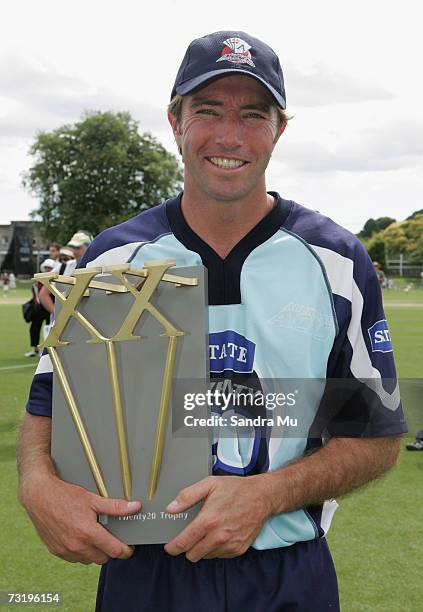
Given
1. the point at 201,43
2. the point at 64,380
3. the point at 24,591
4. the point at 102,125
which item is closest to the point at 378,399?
the point at 64,380

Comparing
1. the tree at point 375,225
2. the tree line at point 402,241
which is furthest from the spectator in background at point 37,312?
the tree at point 375,225

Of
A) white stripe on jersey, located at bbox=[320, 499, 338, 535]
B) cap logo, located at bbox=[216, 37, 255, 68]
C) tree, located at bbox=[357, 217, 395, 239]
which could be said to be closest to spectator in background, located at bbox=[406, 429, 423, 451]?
white stripe on jersey, located at bbox=[320, 499, 338, 535]

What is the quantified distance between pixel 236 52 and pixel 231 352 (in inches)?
28.6

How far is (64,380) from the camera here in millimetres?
1762

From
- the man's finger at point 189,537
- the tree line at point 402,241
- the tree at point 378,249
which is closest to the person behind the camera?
the man's finger at point 189,537

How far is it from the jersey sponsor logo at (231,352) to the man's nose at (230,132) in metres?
0.45

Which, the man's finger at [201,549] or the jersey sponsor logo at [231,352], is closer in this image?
the man's finger at [201,549]

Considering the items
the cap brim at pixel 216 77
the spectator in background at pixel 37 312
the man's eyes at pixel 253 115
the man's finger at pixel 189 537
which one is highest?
the cap brim at pixel 216 77

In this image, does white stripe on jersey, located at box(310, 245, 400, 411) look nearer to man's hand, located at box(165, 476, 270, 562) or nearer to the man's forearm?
the man's forearm

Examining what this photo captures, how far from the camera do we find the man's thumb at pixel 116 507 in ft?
5.53

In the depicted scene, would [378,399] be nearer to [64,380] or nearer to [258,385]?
[258,385]

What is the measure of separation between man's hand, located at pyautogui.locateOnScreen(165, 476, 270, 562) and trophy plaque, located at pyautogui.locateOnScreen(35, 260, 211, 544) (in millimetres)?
38

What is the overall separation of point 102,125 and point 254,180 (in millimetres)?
52803

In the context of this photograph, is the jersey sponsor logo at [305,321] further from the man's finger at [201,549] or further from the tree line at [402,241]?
the tree line at [402,241]
